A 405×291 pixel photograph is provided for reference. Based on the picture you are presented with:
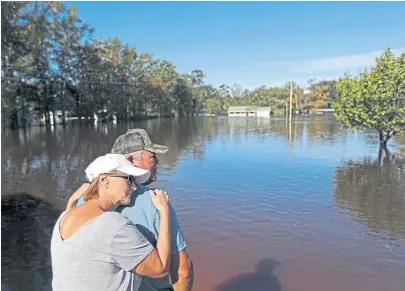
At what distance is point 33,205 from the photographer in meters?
7.25

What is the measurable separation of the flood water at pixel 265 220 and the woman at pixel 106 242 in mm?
2789

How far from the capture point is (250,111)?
267ft

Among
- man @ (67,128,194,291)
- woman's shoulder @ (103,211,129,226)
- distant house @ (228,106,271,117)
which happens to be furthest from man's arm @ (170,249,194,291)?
distant house @ (228,106,271,117)

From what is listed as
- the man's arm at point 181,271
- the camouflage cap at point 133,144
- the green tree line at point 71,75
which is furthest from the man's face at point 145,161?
the green tree line at point 71,75

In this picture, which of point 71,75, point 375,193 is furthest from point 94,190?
point 71,75

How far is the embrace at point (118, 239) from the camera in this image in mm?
1304

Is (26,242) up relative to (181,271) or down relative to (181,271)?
down

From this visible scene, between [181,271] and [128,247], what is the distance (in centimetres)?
42

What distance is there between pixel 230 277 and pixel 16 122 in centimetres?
3407

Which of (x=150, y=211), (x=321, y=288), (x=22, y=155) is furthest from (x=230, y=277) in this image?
(x=22, y=155)

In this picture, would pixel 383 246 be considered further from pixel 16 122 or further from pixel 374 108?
pixel 16 122

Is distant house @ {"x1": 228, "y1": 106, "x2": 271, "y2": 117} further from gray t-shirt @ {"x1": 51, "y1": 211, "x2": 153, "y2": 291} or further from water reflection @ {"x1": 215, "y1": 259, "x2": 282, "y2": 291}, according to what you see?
gray t-shirt @ {"x1": 51, "y1": 211, "x2": 153, "y2": 291}

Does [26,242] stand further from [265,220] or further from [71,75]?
[71,75]

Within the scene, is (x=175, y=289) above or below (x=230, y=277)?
above
